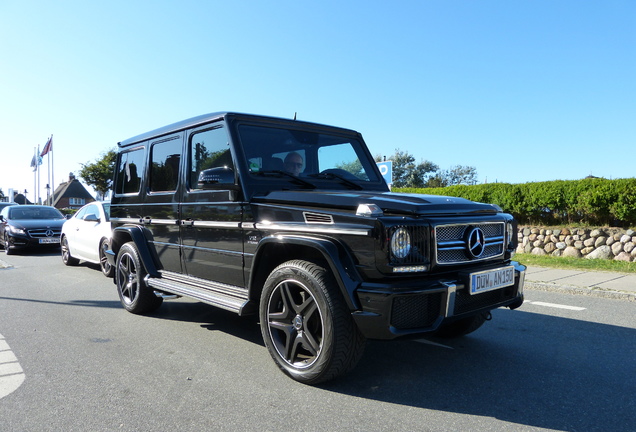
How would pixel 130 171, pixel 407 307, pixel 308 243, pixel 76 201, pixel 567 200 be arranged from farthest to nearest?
1. pixel 76 201
2. pixel 567 200
3. pixel 130 171
4. pixel 308 243
5. pixel 407 307

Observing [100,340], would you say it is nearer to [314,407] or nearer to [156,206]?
[156,206]

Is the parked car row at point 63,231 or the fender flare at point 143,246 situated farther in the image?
the parked car row at point 63,231

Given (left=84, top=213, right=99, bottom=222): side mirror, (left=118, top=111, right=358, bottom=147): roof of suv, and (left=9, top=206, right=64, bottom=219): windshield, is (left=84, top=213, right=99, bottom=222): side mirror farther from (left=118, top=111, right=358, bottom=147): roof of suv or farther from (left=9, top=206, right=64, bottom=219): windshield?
(left=9, top=206, right=64, bottom=219): windshield

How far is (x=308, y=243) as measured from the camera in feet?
10.6

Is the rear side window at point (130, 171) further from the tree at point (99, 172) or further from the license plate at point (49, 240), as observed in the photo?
the tree at point (99, 172)

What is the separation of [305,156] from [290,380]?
2.04 metres

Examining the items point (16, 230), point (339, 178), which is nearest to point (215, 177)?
point (339, 178)

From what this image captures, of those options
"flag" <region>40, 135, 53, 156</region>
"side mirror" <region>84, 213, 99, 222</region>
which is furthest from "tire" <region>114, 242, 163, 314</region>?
"flag" <region>40, 135, 53, 156</region>

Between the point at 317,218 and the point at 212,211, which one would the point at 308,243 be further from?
the point at 212,211

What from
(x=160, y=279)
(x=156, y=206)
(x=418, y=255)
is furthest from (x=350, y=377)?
(x=156, y=206)

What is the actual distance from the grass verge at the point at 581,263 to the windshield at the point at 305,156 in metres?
6.62

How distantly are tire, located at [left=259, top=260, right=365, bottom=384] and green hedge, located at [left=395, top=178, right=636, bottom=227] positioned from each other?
377 inches

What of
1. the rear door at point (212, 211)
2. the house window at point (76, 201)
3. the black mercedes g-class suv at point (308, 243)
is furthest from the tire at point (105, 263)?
the house window at point (76, 201)

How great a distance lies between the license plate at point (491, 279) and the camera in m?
3.24
